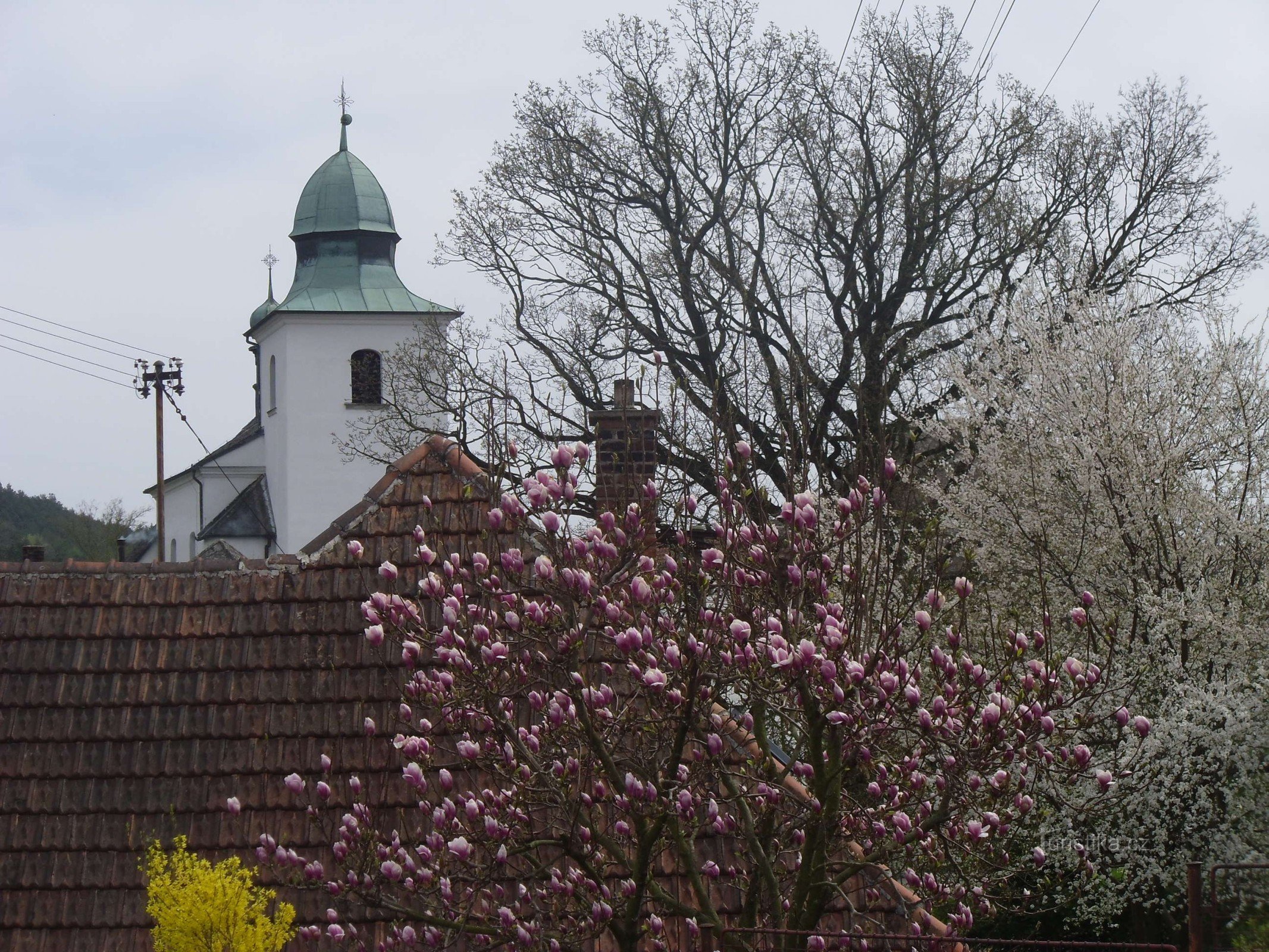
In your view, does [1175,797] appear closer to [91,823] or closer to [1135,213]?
[91,823]

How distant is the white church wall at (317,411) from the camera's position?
4109cm

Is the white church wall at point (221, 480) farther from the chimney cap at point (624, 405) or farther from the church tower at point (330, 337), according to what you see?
the chimney cap at point (624, 405)

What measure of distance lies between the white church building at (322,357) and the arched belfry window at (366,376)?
0.12 ft

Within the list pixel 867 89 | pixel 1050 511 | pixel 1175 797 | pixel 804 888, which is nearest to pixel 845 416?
pixel 867 89

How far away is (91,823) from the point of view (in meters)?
8.01

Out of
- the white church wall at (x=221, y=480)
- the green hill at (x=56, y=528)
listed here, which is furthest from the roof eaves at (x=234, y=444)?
the green hill at (x=56, y=528)

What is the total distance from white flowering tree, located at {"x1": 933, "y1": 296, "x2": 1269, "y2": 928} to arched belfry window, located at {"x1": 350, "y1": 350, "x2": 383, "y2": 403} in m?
28.7

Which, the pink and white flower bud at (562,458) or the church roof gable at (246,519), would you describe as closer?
the pink and white flower bud at (562,458)

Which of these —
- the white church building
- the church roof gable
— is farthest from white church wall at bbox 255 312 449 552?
the church roof gable

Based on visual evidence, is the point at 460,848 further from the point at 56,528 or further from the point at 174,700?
the point at 56,528

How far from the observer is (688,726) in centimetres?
539

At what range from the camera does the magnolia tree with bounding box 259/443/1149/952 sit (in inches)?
215

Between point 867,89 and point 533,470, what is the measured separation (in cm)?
1650

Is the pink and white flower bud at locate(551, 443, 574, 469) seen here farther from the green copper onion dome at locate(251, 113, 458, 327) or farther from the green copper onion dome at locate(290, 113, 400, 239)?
the green copper onion dome at locate(290, 113, 400, 239)
